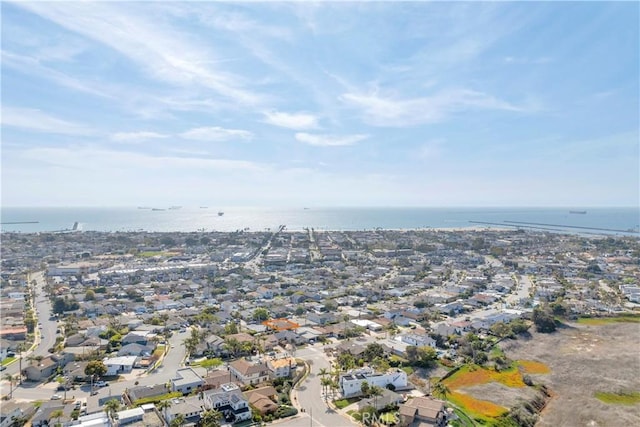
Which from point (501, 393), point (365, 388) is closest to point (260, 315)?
point (365, 388)

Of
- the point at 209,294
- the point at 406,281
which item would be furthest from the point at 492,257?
the point at 209,294

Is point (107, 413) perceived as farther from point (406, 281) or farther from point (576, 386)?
point (406, 281)

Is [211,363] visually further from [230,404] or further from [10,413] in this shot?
[10,413]

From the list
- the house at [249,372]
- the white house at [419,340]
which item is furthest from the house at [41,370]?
the white house at [419,340]

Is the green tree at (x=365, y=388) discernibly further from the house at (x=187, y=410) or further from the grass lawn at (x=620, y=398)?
the grass lawn at (x=620, y=398)

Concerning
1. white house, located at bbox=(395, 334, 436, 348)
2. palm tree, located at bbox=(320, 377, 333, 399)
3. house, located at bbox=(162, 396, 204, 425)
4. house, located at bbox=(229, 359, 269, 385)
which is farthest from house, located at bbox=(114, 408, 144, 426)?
white house, located at bbox=(395, 334, 436, 348)

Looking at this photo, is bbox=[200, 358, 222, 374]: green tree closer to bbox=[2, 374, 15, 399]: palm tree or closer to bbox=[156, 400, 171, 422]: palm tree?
bbox=[156, 400, 171, 422]: palm tree

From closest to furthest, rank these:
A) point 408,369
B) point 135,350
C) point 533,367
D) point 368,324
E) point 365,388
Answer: point 365,388, point 408,369, point 533,367, point 135,350, point 368,324
